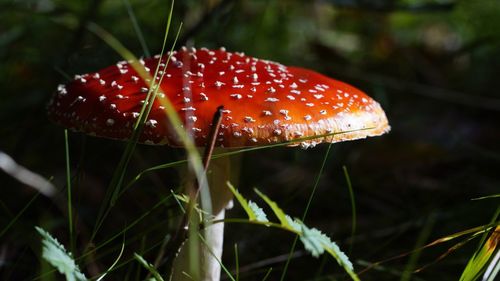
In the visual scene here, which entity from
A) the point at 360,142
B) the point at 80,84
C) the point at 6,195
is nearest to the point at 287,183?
the point at 360,142

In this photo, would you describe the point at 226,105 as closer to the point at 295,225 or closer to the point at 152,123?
the point at 152,123

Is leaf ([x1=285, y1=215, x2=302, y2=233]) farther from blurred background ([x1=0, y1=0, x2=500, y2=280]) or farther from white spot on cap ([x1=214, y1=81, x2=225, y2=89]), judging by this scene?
blurred background ([x1=0, y1=0, x2=500, y2=280])

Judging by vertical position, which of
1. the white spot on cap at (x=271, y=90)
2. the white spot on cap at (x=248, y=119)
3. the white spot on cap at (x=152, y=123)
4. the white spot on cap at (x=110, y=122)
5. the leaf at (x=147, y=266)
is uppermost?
the white spot on cap at (x=271, y=90)

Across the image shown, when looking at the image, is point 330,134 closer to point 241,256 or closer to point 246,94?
point 246,94

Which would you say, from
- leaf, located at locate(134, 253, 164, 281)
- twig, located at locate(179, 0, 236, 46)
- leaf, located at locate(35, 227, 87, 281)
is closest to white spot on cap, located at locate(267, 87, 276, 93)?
leaf, located at locate(134, 253, 164, 281)

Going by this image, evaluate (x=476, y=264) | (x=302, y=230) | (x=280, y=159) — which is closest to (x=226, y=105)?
(x=302, y=230)

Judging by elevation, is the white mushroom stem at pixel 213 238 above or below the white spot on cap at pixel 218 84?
below

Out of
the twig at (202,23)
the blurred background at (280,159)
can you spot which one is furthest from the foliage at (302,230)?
the twig at (202,23)

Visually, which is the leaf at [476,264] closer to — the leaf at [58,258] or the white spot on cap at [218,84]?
the white spot on cap at [218,84]
